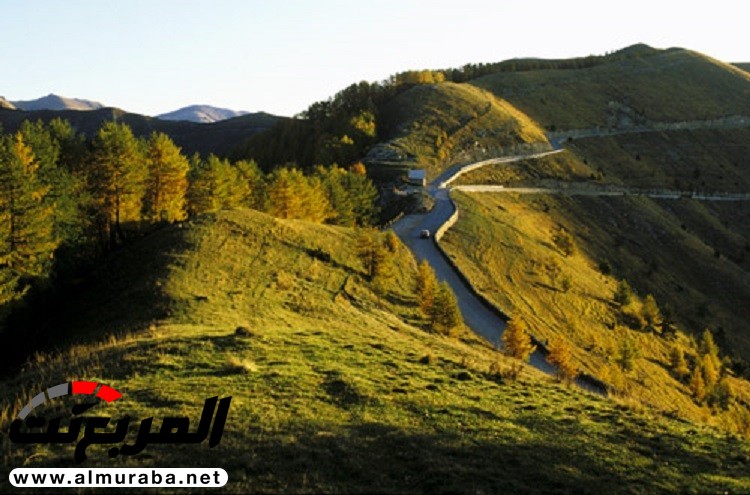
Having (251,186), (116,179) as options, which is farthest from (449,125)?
(116,179)

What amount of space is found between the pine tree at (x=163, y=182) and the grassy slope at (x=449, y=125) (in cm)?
5886

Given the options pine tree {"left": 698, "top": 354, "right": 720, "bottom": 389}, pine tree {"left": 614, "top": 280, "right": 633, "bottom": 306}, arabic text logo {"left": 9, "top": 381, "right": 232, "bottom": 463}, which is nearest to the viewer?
arabic text logo {"left": 9, "top": 381, "right": 232, "bottom": 463}

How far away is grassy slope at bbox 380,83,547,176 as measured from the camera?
415 ft

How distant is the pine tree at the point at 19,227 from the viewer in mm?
43562

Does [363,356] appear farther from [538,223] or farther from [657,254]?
[657,254]

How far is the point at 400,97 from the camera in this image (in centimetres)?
16325

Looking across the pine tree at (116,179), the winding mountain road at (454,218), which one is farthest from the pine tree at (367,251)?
the pine tree at (116,179)

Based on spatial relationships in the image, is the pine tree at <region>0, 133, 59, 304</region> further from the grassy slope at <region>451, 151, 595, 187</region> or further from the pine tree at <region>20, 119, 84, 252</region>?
the grassy slope at <region>451, 151, 595, 187</region>

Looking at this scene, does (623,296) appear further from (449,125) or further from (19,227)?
(449,125)

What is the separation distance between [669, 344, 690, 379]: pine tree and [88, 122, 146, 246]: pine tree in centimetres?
6012

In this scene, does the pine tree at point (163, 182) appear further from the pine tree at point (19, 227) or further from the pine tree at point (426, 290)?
the pine tree at point (426, 290)

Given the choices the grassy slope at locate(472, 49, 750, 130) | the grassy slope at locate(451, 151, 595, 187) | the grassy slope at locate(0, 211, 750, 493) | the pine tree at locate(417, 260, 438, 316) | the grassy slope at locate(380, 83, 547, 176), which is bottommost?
the pine tree at locate(417, 260, 438, 316)

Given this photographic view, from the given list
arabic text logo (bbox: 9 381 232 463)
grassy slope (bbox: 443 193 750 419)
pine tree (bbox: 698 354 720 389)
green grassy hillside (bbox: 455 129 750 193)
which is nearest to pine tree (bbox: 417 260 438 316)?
grassy slope (bbox: 443 193 750 419)

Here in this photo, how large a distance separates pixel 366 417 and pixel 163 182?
5487 centimetres
